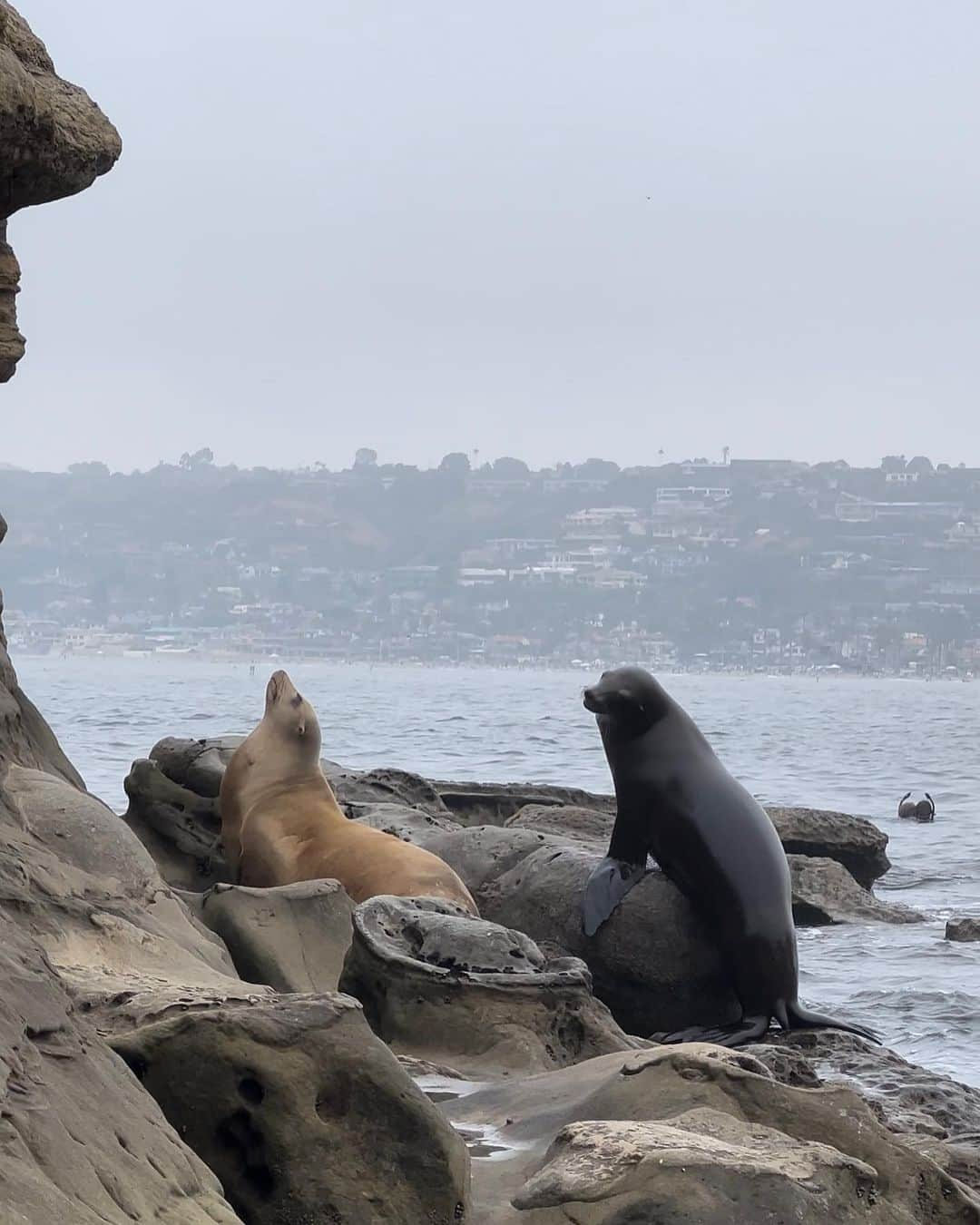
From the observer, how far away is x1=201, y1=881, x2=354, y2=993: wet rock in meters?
5.79

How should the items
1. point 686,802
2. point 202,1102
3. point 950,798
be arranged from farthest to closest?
point 950,798, point 686,802, point 202,1102

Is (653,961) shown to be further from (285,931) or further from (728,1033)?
(285,931)

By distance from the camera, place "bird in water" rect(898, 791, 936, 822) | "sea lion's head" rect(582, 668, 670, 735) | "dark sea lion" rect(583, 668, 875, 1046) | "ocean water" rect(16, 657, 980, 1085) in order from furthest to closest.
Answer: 1. "bird in water" rect(898, 791, 936, 822)
2. "ocean water" rect(16, 657, 980, 1085)
3. "sea lion's head" rect(582, 668, 670, 735)
4. "dark sea lion" rect(583, 668, 875, 1046)

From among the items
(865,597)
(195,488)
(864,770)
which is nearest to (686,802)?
(864,770)

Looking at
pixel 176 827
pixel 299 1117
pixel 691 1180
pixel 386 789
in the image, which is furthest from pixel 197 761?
pixel 691 1180

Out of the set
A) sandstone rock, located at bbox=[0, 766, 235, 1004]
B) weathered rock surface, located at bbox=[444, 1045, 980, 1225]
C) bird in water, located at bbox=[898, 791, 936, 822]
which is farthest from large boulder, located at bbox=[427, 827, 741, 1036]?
bird in water, located at bbox=[898, 791, 936, 822]

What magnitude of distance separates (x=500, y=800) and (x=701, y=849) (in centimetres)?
405

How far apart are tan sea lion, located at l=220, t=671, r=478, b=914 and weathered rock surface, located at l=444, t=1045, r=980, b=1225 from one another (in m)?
2.42

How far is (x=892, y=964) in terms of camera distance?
30.1 feet

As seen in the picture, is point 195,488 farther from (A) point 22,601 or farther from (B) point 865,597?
(B) point 865,597

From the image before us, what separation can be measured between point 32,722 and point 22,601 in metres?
91.1

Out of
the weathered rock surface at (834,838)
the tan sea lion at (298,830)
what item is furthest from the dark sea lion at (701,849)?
the weathered rock surface at (834,838)

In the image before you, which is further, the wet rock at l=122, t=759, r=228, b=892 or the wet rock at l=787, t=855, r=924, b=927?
the wet rock at l=787, t=855, r=924, b=927

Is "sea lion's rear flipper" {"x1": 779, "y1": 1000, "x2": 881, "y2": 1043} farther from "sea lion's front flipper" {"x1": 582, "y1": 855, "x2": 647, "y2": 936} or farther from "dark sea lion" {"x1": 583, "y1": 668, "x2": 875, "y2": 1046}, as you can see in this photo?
"sea lion's front flipper" {"x1": 582, "y1": 855, "x2": 647, "y2": 936}
